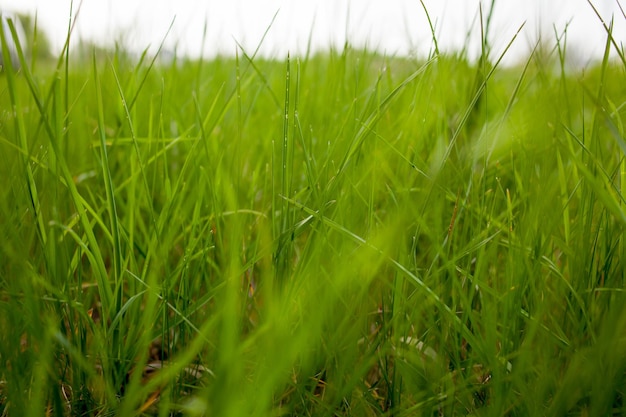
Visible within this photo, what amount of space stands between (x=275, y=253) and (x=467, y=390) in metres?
0.24

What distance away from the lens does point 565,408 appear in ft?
1.42

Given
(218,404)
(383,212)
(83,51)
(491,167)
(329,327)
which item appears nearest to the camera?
(218,404)

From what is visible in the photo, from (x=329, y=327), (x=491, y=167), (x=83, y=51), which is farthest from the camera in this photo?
(x=83, y=51)

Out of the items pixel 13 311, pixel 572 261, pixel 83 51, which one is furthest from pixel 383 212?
pixel 83 51

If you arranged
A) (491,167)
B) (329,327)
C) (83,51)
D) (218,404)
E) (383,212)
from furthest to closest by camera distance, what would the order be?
(83,51), (491,167), (383,212), (329,327), (218,404)

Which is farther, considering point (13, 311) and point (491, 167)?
point (491, 167)

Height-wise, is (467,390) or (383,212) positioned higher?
(383,212)

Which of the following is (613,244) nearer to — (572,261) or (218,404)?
(572,261)

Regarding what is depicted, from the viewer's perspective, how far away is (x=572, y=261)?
574mm

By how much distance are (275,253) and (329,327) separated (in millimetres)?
102

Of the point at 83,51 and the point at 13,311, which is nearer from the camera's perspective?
the point at 13,311

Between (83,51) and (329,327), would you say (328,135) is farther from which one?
(83,51)

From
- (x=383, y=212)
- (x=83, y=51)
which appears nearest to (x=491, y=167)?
(x=383, y=212)

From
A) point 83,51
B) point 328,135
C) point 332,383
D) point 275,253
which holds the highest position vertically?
point 83,51
